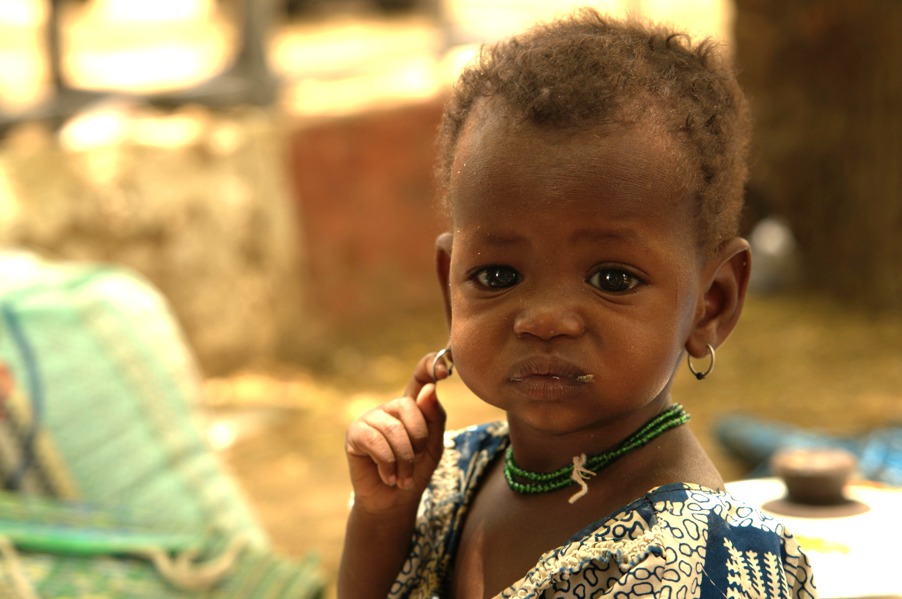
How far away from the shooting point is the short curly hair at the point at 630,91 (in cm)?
151

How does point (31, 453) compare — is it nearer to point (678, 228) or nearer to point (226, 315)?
point (678, 228)

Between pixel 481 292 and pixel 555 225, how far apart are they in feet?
0.47

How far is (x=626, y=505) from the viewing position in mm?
1526

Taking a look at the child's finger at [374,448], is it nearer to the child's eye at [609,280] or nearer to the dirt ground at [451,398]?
the child's eye at [609,280]

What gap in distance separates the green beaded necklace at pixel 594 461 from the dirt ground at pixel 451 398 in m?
2.50

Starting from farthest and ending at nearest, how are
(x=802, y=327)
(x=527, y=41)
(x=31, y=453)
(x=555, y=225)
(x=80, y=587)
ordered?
(x=802, y=327) → (x=31, y=453) → (x=80, y=587) → (x=527, y=41) → (x=555, y=225)

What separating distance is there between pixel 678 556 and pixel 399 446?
439mm

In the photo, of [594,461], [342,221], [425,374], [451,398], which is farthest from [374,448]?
[342,221]

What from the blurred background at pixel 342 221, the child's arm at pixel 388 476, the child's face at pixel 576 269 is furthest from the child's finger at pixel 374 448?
the blurred background at pixel 342 221

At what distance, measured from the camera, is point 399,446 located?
1.70 metres

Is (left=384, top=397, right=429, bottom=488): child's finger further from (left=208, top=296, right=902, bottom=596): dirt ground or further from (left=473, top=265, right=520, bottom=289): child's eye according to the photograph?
(left=208, top=296, right=902, bottom=596): dirt ground

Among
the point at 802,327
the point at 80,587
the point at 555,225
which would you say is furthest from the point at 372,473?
the point at 802,327

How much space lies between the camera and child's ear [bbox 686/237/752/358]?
64.9 inches

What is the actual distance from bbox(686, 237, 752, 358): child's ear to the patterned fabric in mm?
228
